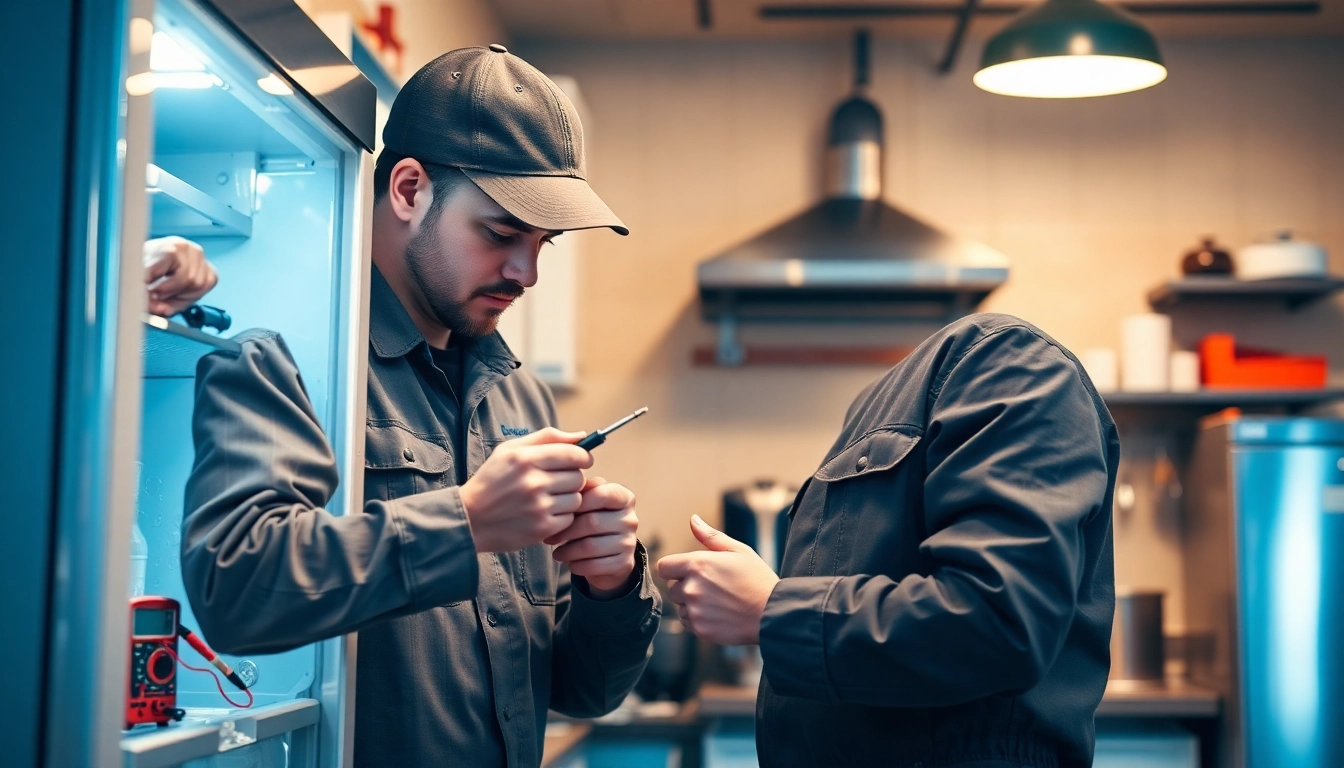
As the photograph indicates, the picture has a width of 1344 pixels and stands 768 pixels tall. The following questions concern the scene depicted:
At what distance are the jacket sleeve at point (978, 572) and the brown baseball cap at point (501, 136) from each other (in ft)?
1.57

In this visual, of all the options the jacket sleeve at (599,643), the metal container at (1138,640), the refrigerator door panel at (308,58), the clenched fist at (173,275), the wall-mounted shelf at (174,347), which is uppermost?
the refrigerator door panel at (308,58)

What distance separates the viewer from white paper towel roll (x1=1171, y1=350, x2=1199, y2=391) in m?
3.45

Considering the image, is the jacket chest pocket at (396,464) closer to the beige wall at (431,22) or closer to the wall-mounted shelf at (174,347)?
the wall-mounted shelf at (174,347)

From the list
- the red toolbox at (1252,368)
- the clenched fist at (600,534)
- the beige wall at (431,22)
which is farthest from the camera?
the red toolbox at (1252,368)

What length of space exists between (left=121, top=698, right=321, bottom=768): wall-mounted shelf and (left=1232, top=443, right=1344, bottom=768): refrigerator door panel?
269 centimetres

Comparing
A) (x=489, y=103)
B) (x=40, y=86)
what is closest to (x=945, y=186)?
(x=489, y=103)

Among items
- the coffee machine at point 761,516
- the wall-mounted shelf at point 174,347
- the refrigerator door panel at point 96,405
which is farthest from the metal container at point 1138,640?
the refrigerator door panel at point 96,405

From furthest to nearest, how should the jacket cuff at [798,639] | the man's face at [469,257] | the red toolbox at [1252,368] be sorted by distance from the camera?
the red toolbox at [1252,368] → the man's face at [469,257] → the jacket cuff at [798,639]

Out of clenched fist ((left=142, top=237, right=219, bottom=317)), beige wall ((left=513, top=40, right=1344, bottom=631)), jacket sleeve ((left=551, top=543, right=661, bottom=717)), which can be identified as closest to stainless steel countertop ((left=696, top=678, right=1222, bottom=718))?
beige wall ((left=513, top=40, right=1344, bottom=631))

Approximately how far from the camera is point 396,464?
4.17ft

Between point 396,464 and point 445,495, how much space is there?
273 millimetres

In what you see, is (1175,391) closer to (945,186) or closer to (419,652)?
(945,186)

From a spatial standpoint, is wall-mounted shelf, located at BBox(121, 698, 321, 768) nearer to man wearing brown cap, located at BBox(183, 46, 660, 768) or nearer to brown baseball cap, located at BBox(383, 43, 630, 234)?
man wearing brown cap, located at BBox(183, 46, 660, 768)

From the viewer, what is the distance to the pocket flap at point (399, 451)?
126cm
